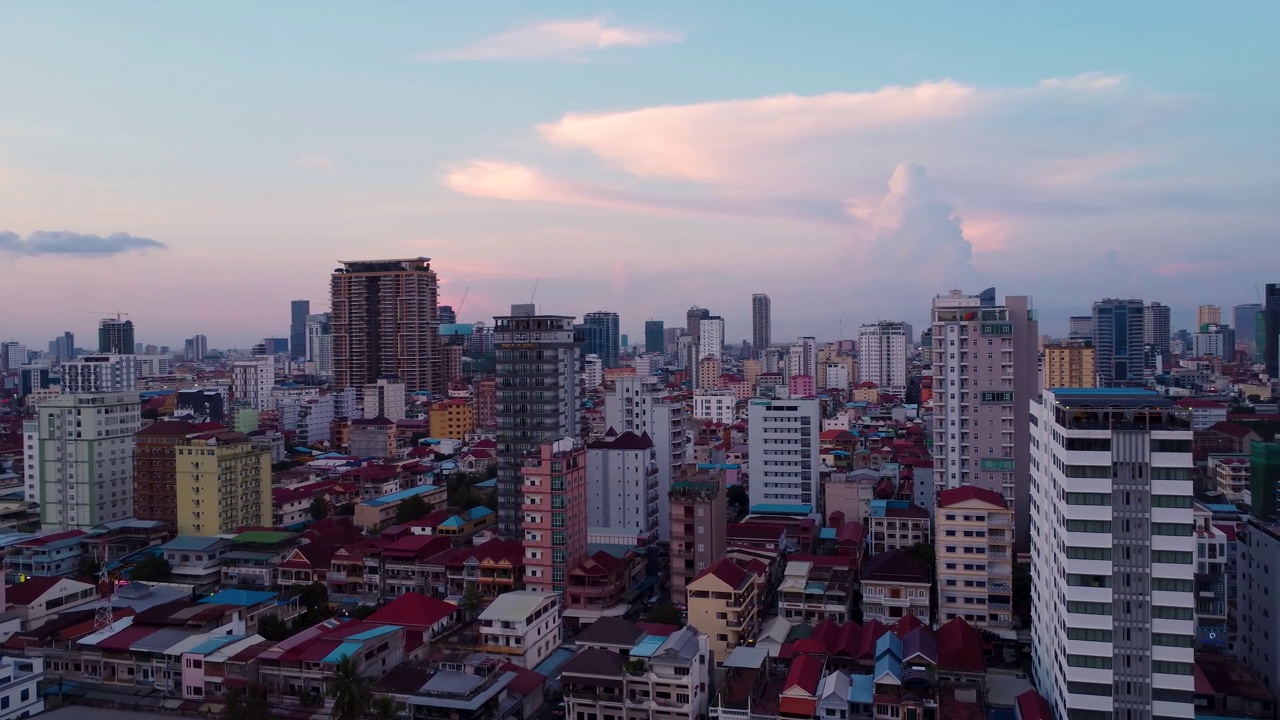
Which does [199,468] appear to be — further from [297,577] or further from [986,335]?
[986,335]

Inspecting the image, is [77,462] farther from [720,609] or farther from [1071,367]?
[1071,367]

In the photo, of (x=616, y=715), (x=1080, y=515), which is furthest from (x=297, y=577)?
(x=1080, y=515)

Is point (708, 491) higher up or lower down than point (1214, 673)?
higher up

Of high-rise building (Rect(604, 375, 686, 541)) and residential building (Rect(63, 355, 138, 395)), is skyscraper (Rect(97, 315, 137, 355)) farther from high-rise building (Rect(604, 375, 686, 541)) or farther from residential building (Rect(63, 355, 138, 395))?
high-rise building (Rect(604, 375, 686, 541))

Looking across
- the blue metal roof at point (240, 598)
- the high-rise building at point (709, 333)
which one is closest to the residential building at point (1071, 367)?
the blue metal roof at point (240, 598)

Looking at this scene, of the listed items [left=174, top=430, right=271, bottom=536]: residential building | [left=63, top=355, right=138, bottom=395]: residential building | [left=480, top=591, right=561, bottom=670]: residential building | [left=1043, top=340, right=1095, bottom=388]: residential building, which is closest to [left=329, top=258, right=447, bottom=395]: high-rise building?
[left=63, top=355, right=138, bottom=395]: residential building
